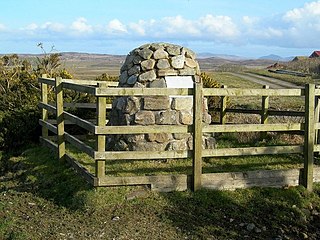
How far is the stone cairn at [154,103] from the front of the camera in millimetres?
9711

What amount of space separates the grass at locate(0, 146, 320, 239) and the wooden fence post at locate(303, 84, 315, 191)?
0.69ft

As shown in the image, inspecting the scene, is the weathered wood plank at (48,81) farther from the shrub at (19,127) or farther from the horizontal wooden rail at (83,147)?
the shrub at (19,127)

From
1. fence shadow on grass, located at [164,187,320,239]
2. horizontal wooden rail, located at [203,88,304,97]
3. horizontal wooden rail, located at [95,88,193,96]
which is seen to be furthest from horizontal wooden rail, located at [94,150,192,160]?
horizontal wooden rail, located at [203,88,304,97]

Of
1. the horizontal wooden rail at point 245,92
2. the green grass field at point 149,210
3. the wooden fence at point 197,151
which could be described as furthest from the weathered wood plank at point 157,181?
the horizontal wooden rail at point 245,92

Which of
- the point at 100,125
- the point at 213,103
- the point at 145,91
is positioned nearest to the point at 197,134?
the point at 145,91

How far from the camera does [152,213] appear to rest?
718cm

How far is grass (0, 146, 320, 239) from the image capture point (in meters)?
6.64

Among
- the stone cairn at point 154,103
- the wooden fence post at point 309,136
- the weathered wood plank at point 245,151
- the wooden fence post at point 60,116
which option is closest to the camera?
the weathered wood plank at point 245,151

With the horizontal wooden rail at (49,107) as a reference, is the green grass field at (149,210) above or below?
below

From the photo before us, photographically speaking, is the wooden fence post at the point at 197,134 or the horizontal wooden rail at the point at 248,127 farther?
the horizontal wooden rail at the point at 248,127

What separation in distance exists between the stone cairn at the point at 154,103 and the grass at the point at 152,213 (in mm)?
1740

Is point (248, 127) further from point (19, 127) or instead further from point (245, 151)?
point (19, 127)

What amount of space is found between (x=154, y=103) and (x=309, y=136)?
3.03 meters

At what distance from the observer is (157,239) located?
6395 millimetres
